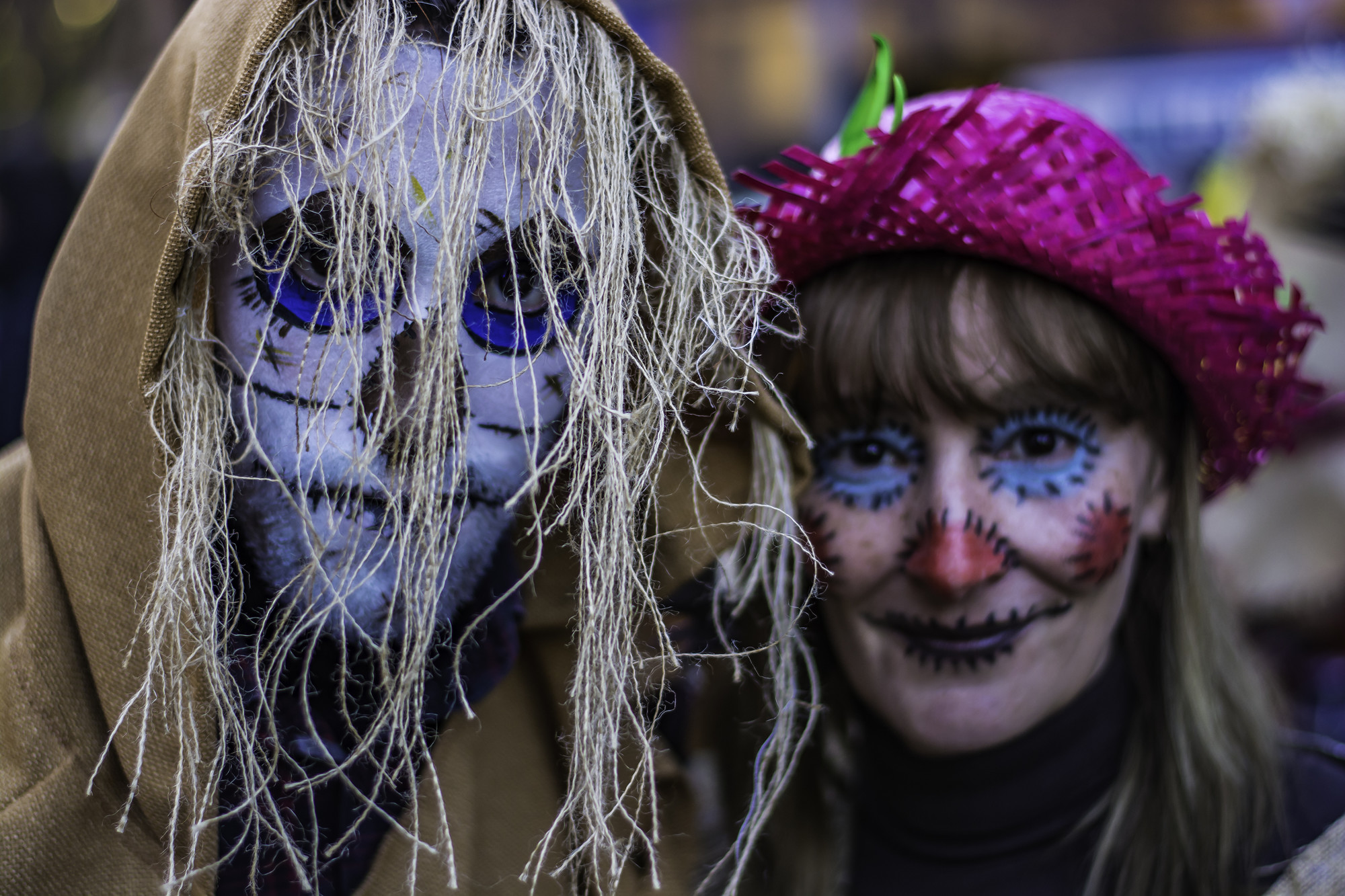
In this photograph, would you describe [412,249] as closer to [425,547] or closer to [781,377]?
[425,547]

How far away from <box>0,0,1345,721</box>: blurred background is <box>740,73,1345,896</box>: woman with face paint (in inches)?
50.3

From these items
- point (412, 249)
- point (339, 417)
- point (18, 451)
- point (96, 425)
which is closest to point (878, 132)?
point (412, 249)

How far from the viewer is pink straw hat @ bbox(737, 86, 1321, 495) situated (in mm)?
1188

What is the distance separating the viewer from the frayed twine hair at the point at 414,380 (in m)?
0.93

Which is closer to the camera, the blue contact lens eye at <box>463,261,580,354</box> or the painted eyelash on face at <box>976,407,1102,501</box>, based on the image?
the blue contact lens eye at <box>463,261,580,354</box>

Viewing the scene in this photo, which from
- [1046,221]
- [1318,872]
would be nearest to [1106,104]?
[1046,221]

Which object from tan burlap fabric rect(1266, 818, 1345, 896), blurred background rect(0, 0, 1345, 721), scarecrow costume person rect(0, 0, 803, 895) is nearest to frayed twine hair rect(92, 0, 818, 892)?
scarecrow costume person rect(0, 0, 803, 895)

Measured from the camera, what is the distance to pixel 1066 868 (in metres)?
1.32

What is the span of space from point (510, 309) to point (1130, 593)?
992mm

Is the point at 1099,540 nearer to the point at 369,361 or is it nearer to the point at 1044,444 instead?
the point at 1044,444

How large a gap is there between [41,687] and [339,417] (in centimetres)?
38

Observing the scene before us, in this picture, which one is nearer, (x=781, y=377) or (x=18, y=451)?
(x=18, y=451)

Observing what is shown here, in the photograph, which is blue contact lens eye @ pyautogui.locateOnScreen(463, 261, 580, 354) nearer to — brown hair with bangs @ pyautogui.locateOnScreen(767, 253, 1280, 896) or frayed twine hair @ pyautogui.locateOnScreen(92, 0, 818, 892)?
frayed twine hair @ pyautogui.locateOnScreen(92, 0, 818, 892)

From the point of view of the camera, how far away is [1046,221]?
1185 mm
